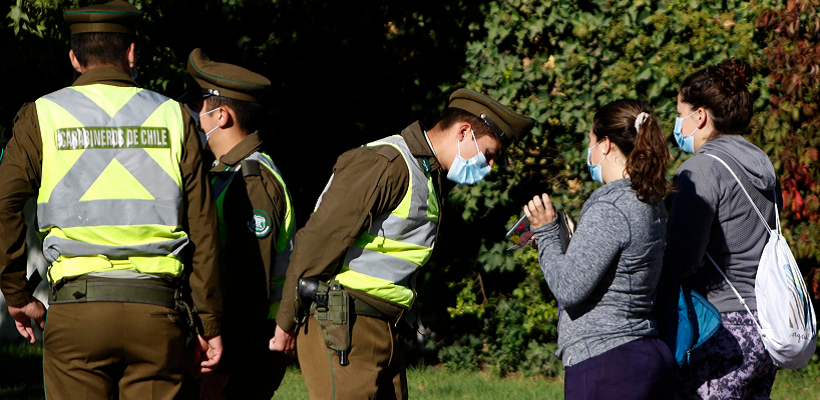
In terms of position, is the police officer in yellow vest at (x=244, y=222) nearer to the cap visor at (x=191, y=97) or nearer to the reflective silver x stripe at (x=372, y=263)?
the cap visor at (x=191, y=97)

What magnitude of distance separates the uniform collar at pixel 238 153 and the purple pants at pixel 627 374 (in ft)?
5.51

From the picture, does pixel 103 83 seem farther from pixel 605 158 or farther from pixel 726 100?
pixel 726 100

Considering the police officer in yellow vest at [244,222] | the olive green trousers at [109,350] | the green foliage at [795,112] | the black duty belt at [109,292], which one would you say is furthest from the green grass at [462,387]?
the black duty belt at [109,292]

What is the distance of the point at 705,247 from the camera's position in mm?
3297

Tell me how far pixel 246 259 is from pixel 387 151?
2.53 feet

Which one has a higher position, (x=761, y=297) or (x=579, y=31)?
(x=579, y=31)

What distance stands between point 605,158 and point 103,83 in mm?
1866

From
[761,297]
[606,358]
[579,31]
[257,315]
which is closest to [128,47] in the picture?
[257,315]

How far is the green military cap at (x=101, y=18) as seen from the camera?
304 cm

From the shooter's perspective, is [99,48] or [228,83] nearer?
[99,48]

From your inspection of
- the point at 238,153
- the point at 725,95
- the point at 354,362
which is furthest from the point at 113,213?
the point at 725,95

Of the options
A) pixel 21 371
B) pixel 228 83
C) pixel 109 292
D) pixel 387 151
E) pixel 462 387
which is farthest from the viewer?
pixel 21 371

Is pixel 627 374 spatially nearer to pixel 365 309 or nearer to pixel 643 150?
pixel 643 150

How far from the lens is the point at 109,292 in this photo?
2881 mm
